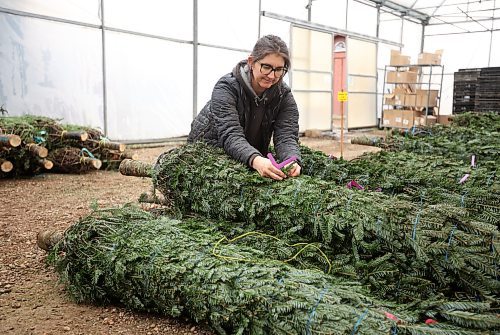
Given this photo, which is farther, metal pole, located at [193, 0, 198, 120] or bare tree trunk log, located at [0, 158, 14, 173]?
metal pole, located at [193, 0, 198, 120]

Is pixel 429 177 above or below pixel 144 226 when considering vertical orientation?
above

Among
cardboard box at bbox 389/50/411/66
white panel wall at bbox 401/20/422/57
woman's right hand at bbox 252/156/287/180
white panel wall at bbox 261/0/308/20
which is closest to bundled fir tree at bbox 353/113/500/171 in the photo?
woman's right hand at bbox 252/156/287/180

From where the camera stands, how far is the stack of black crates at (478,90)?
1096 cm

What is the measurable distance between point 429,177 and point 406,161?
56 cm

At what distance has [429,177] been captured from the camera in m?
3.14

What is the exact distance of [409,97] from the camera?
48.3 ft

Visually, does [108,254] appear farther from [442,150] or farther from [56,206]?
[442,150]

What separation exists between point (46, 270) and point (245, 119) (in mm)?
1747

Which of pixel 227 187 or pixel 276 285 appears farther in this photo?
pixel 227 187

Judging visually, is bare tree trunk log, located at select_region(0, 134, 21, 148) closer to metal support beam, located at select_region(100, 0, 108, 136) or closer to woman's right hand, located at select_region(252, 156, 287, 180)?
metal support beam, located at select_region(100, 0, 108, 136)

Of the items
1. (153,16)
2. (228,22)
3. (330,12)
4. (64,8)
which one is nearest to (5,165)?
(64,8)

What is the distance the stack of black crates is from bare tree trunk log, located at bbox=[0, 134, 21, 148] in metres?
10.5

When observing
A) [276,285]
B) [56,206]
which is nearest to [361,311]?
[276,285]

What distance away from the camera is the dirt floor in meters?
2.25
